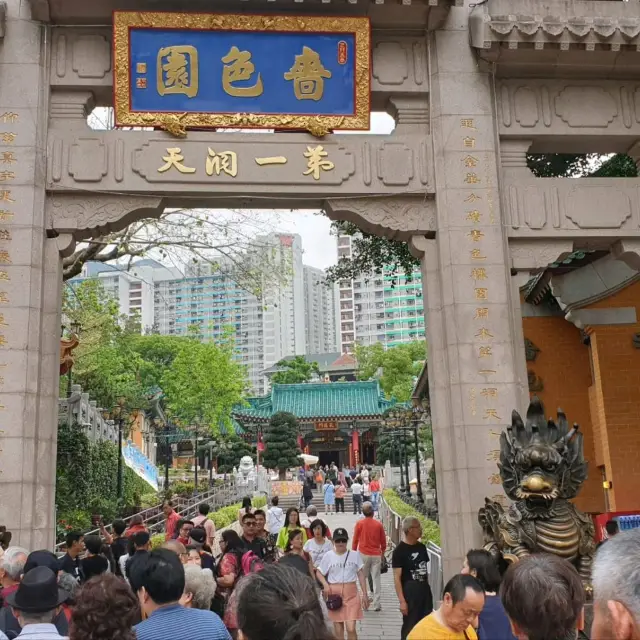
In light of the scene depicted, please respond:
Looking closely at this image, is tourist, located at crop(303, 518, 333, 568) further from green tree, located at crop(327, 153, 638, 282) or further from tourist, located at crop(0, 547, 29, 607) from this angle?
green tree, located at crop(327, 153, 638, 282)

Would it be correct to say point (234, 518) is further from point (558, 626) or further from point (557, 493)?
point (558, 626)

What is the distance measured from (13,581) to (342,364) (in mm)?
68190

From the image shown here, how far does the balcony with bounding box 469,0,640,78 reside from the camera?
28.5ft

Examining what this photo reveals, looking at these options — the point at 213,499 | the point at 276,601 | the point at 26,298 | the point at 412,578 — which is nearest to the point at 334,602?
the point at 412,578

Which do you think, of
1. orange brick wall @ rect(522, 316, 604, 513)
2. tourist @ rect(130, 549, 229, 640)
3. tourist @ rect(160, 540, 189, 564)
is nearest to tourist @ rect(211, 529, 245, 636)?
tourist @ rect(160, 540, 189, 564)

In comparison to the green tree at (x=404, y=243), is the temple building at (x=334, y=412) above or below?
below

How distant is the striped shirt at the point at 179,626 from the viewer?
3.04 meters

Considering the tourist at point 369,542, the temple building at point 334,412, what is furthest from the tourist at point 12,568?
the temple building at point 334,412

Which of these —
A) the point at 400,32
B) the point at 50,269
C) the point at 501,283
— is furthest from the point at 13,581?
the point at 400,32

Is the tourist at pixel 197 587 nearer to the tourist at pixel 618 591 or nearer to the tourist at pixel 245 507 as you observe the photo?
the tourist at pixel 618 591

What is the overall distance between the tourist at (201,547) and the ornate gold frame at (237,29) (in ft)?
14.8

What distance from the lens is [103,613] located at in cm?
265

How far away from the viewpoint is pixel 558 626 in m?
2.51

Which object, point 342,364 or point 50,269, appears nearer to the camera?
point 50,269
